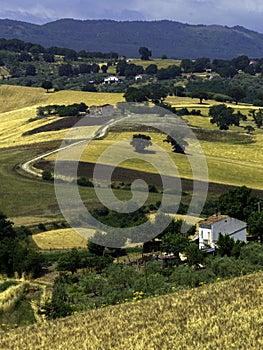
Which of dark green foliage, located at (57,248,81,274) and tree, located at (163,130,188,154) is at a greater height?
dark green foliage, located at (57,248,81,274)

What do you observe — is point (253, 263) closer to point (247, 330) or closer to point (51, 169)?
point (247, 330)

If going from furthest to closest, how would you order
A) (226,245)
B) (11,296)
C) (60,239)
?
1. (60,239)
2. (226,245)
3. (11,296)

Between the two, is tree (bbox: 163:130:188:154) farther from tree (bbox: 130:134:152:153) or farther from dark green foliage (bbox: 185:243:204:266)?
dark green foliage (bbox: 185:243:204:266)

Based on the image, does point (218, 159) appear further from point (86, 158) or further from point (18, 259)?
point (18, 259)

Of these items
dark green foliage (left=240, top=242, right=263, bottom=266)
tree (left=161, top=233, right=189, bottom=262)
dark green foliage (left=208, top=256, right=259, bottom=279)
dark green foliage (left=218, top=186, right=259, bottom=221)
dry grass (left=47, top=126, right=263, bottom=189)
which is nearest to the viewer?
dark green foliage (left=208, top=256, right=259, bottom=279)

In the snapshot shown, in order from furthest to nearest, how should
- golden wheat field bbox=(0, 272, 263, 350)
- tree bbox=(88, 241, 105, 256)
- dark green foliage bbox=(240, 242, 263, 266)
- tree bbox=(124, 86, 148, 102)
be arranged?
tree bbox=(124, 86, 148, 102) → tree bbox=(88, 241, 105, 256) → dark green foliage bbox=(240, 242, 263, 266) → golden wheat field bbox=(0, 272, 263, 350)

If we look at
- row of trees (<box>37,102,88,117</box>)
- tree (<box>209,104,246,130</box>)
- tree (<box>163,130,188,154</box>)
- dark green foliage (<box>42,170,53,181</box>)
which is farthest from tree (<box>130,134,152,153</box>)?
row of trees (<box>37,102,88,117</box>)

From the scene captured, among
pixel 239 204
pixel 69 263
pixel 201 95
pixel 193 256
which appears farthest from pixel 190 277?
pixel 201 95
